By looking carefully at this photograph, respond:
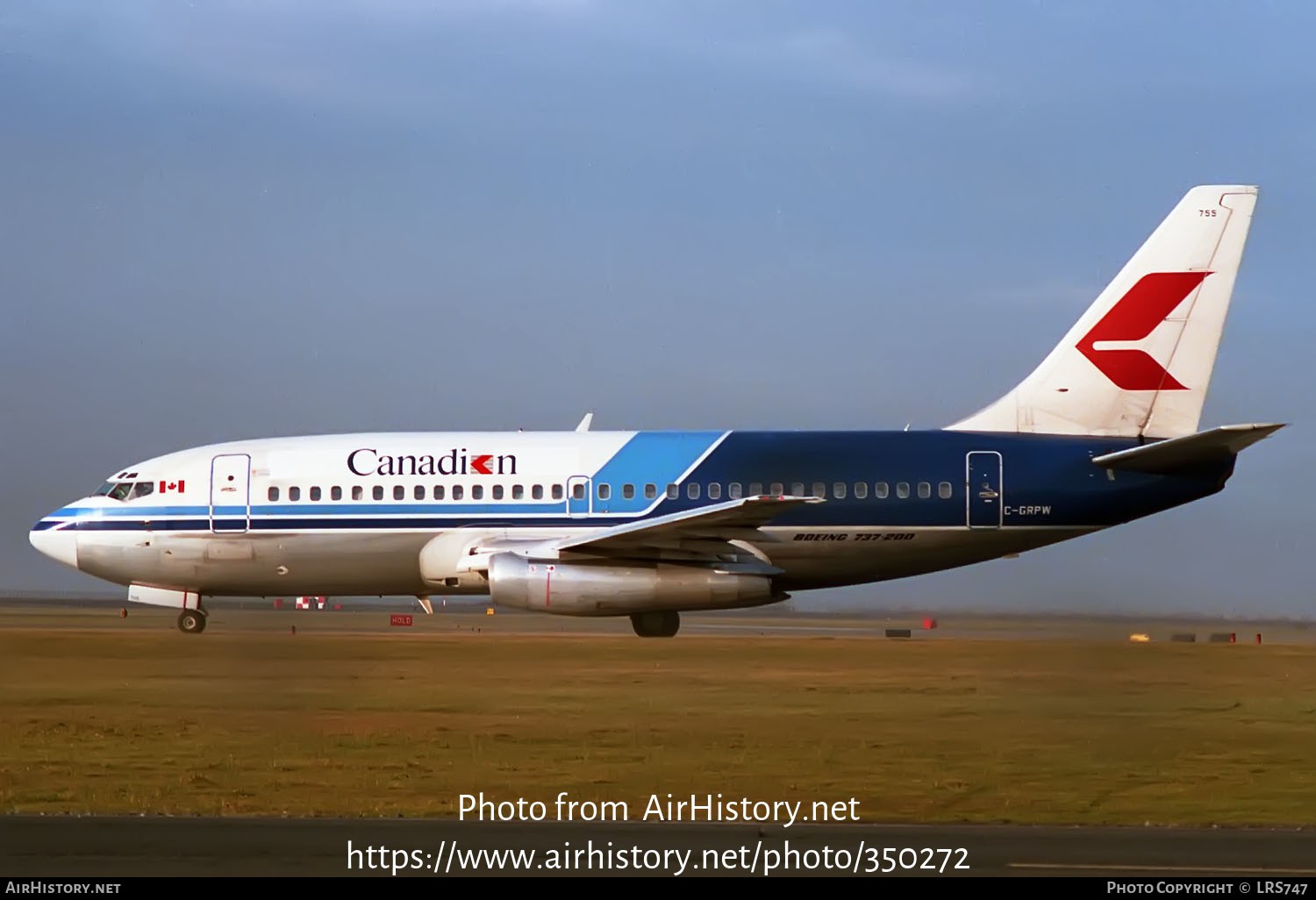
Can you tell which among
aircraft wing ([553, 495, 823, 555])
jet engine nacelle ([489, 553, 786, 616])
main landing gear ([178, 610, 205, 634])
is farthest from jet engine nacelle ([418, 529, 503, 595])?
main landing gear ([178, 610, 205, 634])

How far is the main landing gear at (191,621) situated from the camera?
2895 centimetres

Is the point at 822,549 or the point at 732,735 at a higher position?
the point at 822,549

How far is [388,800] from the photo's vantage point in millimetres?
13125

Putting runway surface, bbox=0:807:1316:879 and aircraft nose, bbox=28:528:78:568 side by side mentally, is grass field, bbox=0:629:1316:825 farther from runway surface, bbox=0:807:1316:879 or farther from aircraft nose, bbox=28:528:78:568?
aircraft nose, bbox=28:528:78:568

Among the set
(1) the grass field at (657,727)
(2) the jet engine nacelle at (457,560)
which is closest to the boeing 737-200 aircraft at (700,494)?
(2) the jet engine nacelle at (457,560)

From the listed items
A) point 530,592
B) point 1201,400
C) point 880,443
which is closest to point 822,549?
point 880,443

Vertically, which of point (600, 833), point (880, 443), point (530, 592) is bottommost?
point (600, 833)

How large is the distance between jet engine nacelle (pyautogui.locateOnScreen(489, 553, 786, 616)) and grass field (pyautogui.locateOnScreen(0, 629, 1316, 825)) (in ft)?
4.00

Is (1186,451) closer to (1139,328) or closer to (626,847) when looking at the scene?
(1139,328)

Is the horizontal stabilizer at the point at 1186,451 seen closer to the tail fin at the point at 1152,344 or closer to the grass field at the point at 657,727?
the tail fin at the point at 1152,344

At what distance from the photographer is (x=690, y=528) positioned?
2680cm

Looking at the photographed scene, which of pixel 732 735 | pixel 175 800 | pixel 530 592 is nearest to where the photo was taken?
pixel 175 800

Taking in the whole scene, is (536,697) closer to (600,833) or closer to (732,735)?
(732,735)

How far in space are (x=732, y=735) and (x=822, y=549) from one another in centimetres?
1146
